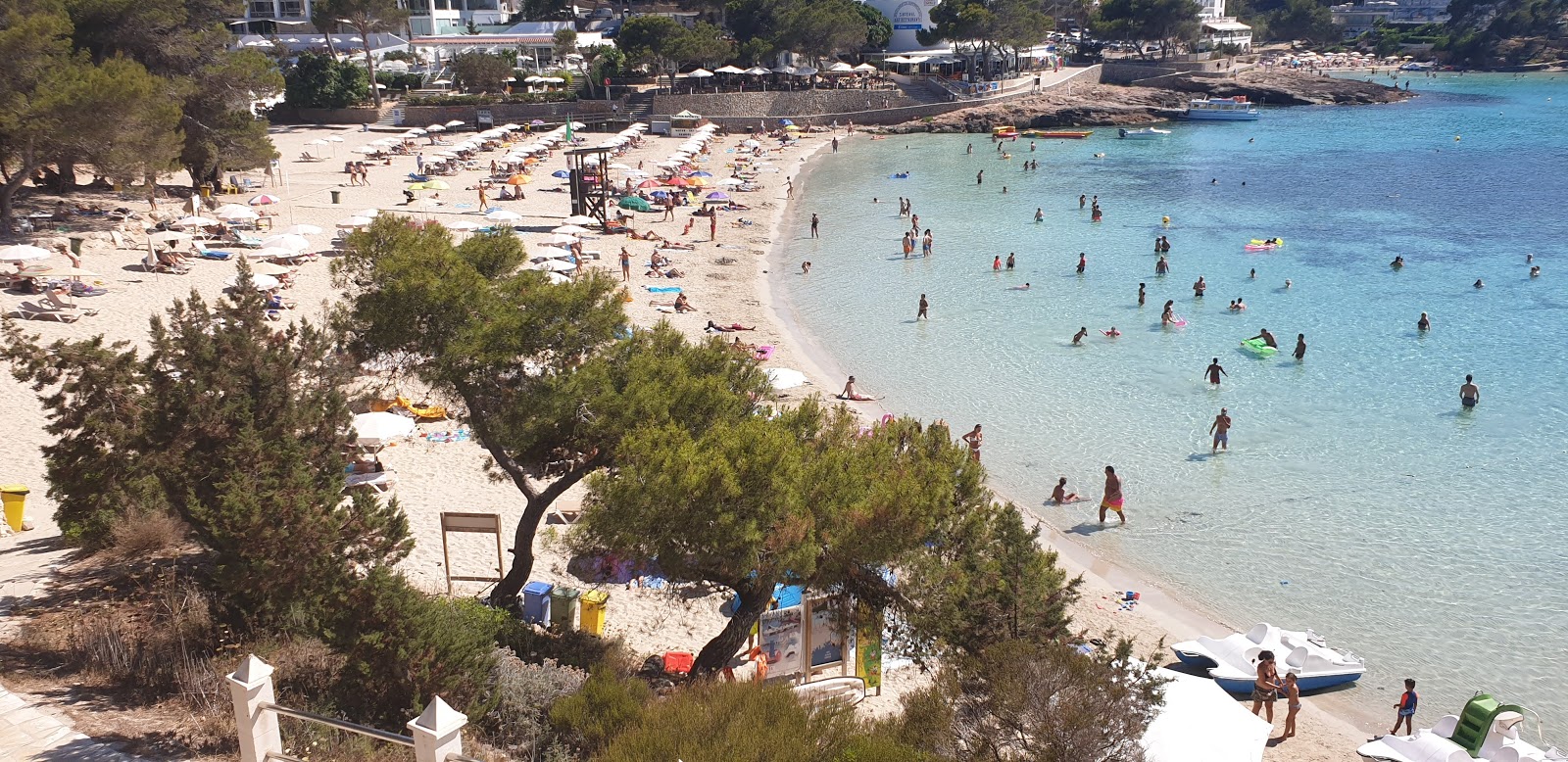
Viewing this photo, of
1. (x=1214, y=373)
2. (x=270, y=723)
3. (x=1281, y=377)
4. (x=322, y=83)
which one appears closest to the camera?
(x=270, y=723)

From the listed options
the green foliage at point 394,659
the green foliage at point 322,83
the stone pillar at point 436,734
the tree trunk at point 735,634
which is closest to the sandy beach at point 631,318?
the tree trunk at point 735,634

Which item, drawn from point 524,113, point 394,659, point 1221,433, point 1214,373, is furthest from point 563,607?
point 524,113

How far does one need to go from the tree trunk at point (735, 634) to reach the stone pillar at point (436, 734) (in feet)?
10.8

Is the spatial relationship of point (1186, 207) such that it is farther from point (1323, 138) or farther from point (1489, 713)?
point (1489, 713)

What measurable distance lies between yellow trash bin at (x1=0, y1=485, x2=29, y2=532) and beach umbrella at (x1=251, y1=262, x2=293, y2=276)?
40.0 ft

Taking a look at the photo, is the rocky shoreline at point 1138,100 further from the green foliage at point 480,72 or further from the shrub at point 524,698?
the shrub at point 524,698

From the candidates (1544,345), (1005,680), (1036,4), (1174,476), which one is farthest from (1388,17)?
(1005,680)

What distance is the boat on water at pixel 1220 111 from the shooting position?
7006 centimetres

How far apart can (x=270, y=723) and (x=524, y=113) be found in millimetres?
52648

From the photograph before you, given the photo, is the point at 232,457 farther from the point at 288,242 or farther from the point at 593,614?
the point at 288,242

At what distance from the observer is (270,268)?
2356 centimetres

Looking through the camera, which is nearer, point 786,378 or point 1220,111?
point 786,378

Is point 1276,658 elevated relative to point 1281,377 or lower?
lower

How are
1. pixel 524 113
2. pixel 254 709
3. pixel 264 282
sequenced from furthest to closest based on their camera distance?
pixel 524 113 < pixel 264 282 < pixel 254 709
